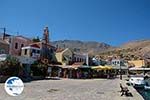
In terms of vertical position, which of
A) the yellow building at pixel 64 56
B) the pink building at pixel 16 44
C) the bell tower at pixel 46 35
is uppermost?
the bell tower at pixel 46 35

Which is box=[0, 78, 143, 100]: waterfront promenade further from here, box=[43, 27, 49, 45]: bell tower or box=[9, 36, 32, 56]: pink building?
box=[43, 27, 49, 45]: bell tower

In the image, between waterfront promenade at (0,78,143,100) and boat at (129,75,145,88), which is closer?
waterfront promenade at (0,78,143,100)

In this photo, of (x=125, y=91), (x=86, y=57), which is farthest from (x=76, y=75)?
(x=125, y=91)

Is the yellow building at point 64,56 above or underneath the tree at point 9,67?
above

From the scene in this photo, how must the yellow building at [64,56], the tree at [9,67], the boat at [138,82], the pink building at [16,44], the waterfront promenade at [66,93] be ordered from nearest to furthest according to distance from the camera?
the waterfront promenade at [66,93], the boat at [138,82], the tree at [9,67], the pink building at [16,44], the yellow building at [64,56]

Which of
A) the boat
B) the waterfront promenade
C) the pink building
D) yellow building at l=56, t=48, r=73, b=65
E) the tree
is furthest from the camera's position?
yellow building at l=56, t=48, r=73, b=65

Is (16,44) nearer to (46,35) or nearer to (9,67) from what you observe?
(46,35)

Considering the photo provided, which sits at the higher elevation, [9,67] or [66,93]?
[9,67]

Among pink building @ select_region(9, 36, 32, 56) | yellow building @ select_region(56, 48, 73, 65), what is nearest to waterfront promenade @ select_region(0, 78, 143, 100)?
pink building @ select_region(9, 36, 32, 56)

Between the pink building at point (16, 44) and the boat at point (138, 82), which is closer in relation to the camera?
the boat at point (138, 82)

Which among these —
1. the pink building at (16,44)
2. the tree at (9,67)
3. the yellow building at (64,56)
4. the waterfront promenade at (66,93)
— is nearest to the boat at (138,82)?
the waterfront promenade at (66,93)

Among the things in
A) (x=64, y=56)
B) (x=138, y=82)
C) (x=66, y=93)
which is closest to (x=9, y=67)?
(x=138, y=82)

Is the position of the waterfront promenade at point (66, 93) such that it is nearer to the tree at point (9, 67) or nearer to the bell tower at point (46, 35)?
the tree at point (9, 67)

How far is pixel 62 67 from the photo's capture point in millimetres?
59312
